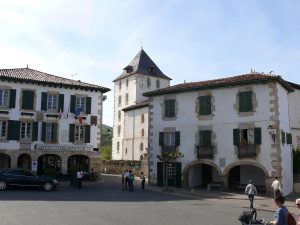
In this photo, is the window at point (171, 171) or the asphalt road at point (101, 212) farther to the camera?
the window at point (171, 171)

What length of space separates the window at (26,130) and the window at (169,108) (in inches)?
447

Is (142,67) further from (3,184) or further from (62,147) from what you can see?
(3,184)

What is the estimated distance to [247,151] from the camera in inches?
1065

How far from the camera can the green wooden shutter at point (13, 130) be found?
31.0 metres

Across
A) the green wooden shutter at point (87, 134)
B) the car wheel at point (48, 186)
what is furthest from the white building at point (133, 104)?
the car wheel at point (48, 186)

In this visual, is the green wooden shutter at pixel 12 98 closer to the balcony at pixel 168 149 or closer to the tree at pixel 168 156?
the tree at pixel 168 156

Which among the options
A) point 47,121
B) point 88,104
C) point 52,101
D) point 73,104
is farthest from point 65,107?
point 88,104

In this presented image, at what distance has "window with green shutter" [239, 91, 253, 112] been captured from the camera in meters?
27.7

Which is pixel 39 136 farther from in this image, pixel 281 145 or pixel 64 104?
pixel 281 145

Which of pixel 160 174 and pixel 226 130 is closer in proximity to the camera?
pixel 226 130

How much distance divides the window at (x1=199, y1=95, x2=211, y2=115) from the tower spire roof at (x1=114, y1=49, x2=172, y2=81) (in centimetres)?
3419

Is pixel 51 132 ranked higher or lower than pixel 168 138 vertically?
higher

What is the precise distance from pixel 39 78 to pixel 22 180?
442 inches

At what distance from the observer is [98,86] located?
3444 cm
